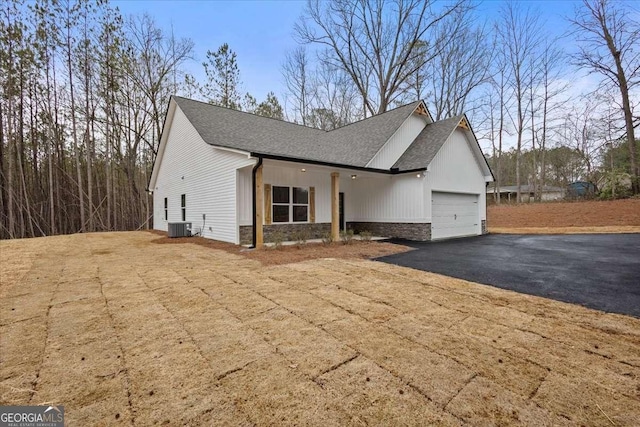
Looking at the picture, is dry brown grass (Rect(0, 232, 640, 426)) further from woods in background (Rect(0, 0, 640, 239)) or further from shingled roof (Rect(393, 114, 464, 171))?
woods in background (Rect(0, 0, 640, 239))

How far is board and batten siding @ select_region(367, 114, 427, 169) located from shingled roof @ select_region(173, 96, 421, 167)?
9.1 inches

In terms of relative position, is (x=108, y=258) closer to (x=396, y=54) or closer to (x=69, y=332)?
(x=69, y=332)

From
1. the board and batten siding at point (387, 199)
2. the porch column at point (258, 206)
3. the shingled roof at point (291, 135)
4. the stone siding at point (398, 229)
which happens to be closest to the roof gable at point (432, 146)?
the board and batten siding at point (387, 199)

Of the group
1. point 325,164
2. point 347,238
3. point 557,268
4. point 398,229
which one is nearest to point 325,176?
point 325,164

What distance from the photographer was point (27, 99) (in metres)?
14.1

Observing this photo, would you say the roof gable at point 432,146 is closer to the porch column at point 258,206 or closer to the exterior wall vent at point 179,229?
the porch column at point 258,206

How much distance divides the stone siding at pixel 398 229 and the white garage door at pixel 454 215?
633mm

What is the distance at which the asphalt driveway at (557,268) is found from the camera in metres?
3.95

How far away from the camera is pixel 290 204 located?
412 inches

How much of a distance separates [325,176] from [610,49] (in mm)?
18819

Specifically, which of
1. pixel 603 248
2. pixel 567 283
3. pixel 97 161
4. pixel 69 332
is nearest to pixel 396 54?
pixel 603 248

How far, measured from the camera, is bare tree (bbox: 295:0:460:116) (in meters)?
18.9

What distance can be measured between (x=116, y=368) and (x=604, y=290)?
6.07 metres

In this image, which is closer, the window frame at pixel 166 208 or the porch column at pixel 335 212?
the porch column at pixel 335 212
